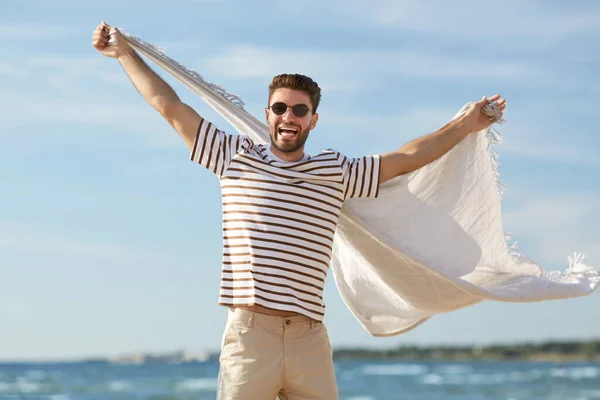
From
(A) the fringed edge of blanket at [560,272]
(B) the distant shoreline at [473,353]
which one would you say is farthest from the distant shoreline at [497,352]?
(A) the fringed edge of blanket at [560,272]

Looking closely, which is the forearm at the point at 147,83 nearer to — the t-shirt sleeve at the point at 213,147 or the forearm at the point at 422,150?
the t-shirt sleeve at the point at 213,147

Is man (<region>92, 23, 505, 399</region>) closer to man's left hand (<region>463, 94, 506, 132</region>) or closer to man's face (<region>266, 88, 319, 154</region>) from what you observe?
man's face (<region>266, 88, 319, 154</region>)

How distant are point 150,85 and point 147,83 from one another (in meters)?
0.02

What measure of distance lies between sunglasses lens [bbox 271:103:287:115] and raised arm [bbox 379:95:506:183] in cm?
48

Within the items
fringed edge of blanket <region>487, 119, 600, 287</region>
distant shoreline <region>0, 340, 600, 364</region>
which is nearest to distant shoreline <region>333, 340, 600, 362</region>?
distant shoreline <region>0, 340, 600, 364</region>

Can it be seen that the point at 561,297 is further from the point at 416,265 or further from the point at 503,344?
the point at 503,344

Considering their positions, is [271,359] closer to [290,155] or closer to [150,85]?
[290,155]

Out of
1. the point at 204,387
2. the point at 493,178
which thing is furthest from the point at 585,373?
the point at 493,178

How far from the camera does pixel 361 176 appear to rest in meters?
3.76

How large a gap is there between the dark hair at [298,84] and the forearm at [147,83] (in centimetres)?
42

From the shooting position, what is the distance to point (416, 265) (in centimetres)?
415

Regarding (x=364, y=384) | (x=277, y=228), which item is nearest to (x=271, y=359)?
(x=277, y=228)

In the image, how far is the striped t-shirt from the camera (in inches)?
136

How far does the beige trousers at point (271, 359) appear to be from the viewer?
3385 mm
